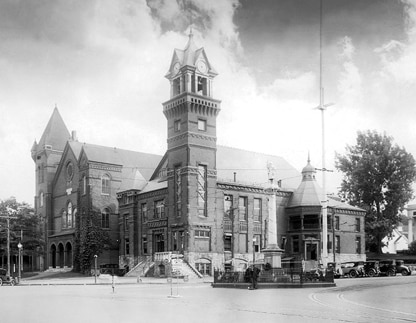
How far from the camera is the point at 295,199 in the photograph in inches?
2569

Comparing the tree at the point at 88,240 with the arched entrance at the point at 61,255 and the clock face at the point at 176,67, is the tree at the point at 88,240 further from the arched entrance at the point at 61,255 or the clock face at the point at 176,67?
the clock face at the point at 176,67

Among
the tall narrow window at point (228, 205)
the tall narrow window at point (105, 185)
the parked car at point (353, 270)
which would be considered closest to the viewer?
the parked car at point (353, 270)

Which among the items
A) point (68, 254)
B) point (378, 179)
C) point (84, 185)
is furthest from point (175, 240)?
point (378, 179)

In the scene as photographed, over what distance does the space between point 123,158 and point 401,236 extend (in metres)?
57.5

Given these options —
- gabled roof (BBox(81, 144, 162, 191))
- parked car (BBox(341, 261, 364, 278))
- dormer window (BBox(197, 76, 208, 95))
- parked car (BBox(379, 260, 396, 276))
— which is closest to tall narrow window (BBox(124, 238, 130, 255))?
gabled roof (BBox(81, 144, 162, 191))

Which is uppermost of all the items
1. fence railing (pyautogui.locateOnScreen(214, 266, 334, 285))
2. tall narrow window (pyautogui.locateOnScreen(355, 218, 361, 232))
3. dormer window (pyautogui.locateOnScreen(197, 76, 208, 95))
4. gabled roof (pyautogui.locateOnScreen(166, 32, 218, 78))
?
gabled roof (pyautogui.locateOnScreen(166, 32, 218, 78))

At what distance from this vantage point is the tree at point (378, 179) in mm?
69438

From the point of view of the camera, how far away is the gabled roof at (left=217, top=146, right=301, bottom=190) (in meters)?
63.8

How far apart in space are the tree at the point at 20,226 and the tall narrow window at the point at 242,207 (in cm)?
2373

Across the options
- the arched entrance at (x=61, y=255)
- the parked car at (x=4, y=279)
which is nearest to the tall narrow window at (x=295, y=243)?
the arched entrance at (x=61, y=255)

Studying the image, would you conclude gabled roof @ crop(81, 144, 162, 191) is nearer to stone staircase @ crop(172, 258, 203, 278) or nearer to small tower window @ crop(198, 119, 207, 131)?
small tower window @ crop(198, 119, 207, 131)

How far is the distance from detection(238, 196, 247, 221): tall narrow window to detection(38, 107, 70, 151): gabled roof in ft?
95.3

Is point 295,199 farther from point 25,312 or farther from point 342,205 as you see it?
point 25,312

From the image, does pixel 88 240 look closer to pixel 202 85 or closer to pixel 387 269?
pixel 202 85
